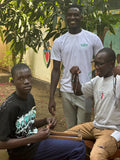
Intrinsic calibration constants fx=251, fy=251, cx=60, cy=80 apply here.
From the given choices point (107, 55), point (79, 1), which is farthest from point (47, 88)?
point (107, 55)

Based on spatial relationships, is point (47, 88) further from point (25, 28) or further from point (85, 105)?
point (85, 105)

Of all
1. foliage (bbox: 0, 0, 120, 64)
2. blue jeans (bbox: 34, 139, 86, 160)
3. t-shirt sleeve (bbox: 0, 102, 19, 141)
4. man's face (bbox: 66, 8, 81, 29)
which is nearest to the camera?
t-shirt sleeve (bbox: 0, 102, 19, 141)

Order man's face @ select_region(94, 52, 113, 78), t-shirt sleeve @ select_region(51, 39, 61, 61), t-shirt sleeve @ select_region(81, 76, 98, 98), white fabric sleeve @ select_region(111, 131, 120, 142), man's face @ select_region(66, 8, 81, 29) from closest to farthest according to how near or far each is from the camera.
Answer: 1. white fabric sleeve @ select_region(111, 131, 120, 142)
2. man's face @ select_region(94, 52, 113, 78)
3. t-shirt sleeve @ select_region(81, 76, 98, 98)
4. man's face @ select_region(66, 8, 81, 29)
5. t-shirt sleeve @ select_region(51, 39, 61, 61)

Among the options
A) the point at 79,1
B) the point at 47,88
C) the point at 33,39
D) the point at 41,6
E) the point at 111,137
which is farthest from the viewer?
the point at 47,88

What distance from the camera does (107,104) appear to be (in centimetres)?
231

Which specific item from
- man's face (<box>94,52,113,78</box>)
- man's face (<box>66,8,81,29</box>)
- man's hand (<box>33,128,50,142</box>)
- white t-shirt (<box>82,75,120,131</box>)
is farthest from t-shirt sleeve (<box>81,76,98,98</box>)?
man's hand (<box>33,128,50,142</box>)

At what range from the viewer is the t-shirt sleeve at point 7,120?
1.78 metres

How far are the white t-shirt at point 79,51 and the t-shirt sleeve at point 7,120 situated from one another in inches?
42.7

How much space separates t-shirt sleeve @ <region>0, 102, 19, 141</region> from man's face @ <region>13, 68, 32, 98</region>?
17 cm

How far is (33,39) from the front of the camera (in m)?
4.03

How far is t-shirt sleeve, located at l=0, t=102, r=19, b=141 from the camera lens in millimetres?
1776

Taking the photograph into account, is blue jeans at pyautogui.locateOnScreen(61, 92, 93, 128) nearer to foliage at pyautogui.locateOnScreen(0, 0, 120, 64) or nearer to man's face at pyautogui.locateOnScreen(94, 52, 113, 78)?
man's face at pyautogui.locateOnScreen(94, 52, 113, 78)

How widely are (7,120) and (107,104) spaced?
96 centimetres

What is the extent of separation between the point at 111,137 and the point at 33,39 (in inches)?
92.1
